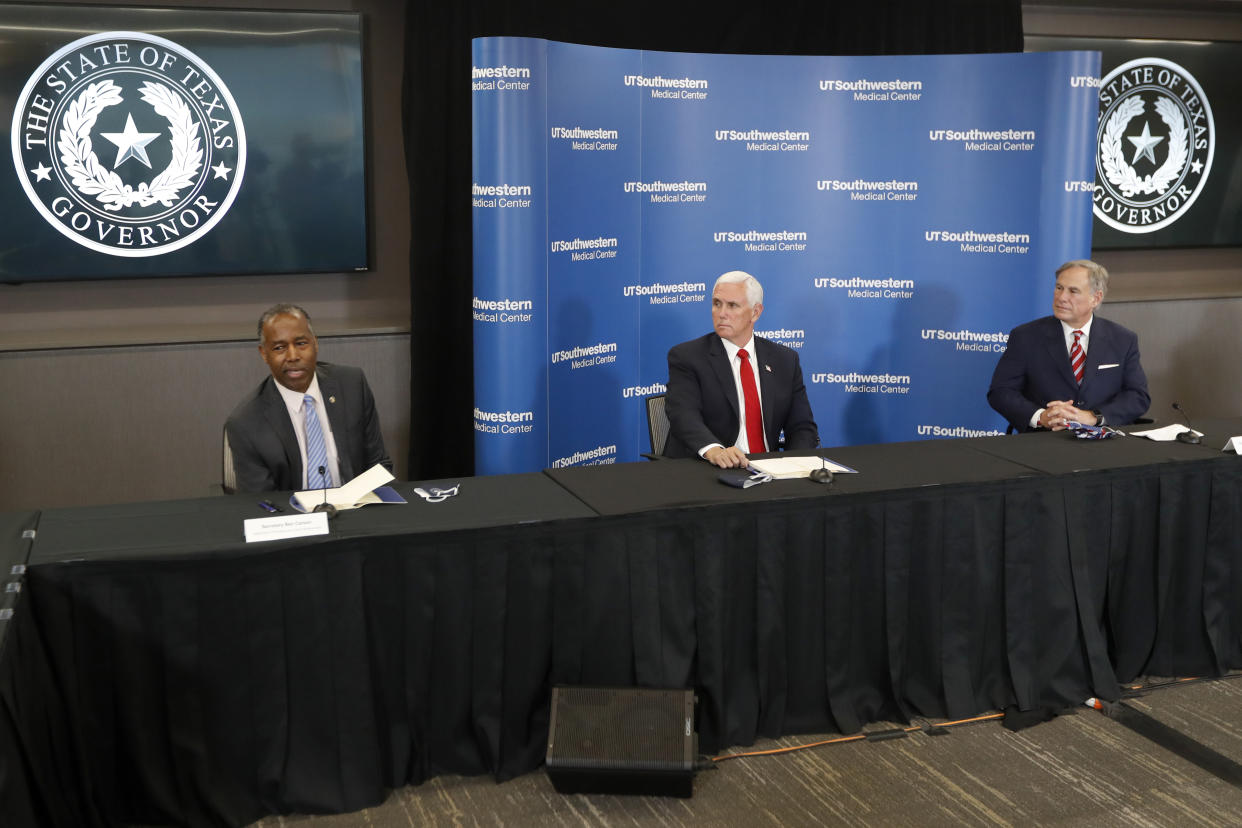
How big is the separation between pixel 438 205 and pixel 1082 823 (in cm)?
354

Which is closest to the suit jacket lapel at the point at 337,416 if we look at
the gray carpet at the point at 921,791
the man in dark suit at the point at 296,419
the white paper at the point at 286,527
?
the man in dark suit at the point at 296,419

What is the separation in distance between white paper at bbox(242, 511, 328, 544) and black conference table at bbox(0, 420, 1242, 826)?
37mm

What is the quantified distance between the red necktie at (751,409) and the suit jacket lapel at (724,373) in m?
0.04

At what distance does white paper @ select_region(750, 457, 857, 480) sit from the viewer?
3188 millimetres

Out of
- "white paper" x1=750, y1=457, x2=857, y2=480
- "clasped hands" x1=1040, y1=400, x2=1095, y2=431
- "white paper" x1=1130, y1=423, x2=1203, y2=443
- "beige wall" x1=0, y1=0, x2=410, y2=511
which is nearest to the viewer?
"white paper" x1=750, y1=457, x2=857, y2=480

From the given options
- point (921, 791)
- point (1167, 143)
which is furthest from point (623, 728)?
point (1167, 143)

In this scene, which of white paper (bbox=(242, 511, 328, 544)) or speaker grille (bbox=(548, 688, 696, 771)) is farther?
speaker grille (bbox=(548, 688, 696, 771))

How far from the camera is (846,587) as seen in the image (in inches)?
119

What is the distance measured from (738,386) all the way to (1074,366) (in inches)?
54.8

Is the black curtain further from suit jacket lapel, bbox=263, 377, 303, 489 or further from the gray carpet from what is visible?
the gray carpet

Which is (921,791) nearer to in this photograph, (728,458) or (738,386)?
(728,458)

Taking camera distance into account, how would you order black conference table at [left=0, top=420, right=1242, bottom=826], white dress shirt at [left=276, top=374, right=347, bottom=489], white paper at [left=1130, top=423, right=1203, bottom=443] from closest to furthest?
1. black conference table at [left=0, top=420, right=1242, bottom=826]
2. white dress shirt at [left=276, top=374, right=347, bottom=489]
3. white paper at [left=1130, top=423, right=1203, bottom=443]

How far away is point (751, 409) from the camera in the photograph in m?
4.04

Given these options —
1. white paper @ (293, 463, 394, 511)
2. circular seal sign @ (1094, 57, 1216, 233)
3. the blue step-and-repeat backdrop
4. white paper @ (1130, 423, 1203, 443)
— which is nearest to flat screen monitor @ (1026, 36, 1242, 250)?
circular seal sign @ (1094, 57, 1216, 233)
